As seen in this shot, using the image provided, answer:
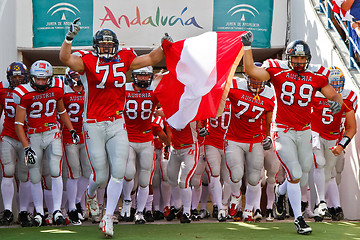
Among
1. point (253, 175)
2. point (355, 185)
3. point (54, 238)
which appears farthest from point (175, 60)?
point (355, 185)

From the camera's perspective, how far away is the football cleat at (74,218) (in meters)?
9.02

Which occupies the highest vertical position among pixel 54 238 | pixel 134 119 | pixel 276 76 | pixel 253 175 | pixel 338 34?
pixel 338 34

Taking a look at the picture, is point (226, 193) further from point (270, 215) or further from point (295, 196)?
point (295, 196)

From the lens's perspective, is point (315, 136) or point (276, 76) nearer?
point (276, 76)

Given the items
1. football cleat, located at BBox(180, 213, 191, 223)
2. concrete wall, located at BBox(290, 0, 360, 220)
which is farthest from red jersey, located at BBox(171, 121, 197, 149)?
concrete wall, located at BBox(290, 0, 360, 220)

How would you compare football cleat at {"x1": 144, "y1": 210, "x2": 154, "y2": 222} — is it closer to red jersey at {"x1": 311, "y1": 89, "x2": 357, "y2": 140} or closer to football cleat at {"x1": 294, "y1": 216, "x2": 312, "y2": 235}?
football cleat at {"x1": 294, "y1": 216, "x2": 312, "y2": 235}

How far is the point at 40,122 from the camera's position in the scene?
8914 mm

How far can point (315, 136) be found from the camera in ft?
32.2

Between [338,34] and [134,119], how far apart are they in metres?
3.99

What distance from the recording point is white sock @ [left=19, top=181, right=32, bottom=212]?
9.18 m

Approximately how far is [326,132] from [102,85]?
4017 millimetres

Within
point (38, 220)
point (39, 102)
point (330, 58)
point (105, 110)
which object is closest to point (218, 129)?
point (330, 58)

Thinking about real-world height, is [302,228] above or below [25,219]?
above

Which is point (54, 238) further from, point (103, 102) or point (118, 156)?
point (103, 102)
